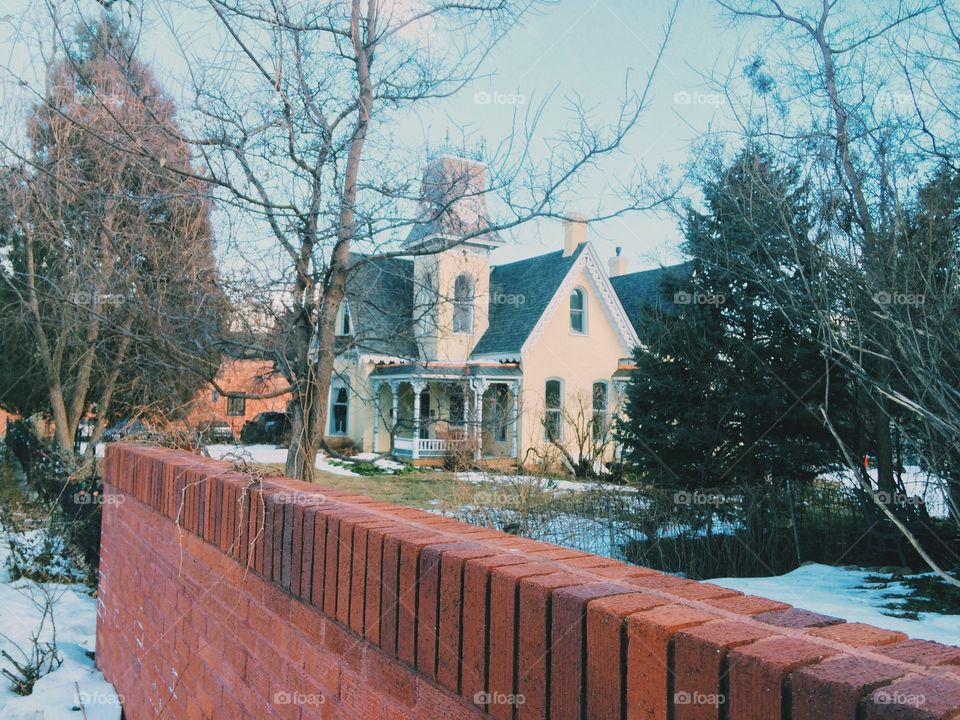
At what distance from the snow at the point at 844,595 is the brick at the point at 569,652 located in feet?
13.9

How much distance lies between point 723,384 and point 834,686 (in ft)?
33.0

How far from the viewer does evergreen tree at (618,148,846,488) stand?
33.4 feet

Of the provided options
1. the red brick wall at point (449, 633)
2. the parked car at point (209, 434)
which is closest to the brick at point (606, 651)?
the red brick wall at point (449, 633)

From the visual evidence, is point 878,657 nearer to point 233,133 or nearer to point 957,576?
point 233,133

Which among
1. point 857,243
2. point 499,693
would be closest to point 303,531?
point 499,693

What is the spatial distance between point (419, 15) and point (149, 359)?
3646 mm

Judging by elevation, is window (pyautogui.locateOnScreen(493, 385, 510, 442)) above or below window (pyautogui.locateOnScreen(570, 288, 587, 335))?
below

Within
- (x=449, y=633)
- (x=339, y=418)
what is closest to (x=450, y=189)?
(x=449, y=633)

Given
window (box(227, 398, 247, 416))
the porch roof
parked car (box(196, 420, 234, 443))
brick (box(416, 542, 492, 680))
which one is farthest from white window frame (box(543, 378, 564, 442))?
brick (box(416, 542, 492, 680))

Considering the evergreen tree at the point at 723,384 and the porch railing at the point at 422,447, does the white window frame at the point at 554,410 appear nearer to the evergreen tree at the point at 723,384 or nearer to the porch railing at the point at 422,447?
the porch railing at the point at 422,447

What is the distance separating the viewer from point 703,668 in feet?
4.16

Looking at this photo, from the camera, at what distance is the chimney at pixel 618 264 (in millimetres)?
30812

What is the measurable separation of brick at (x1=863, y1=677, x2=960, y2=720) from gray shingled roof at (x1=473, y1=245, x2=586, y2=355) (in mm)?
20547

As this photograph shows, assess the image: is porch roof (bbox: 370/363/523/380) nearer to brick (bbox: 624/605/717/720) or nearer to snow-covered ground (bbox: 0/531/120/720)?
snow-covered ground (bbox: 0/531/120/720)
